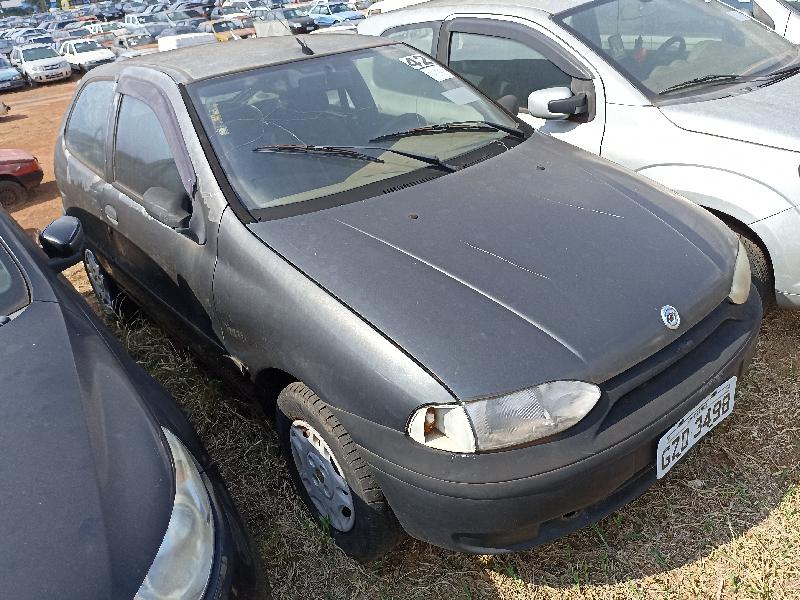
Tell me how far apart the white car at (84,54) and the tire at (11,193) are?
17.1 m

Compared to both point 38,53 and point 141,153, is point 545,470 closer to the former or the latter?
point 141,153

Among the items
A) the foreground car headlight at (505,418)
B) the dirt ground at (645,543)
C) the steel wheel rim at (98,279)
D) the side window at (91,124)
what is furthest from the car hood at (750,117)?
the steel wheel rim at (98,279)

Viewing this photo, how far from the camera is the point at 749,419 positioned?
9.43 ft

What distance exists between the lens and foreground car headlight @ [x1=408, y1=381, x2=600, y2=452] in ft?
5.98

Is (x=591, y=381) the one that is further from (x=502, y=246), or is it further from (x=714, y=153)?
(x=714, y=153)

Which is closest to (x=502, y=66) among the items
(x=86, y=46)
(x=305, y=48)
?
(x=305, y=48)

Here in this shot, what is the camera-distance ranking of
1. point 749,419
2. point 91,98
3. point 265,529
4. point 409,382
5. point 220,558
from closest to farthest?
point 220,558 → point 409,382 → point 265,529 → point 749,419 → point 91,98

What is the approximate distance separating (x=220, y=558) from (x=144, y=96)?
2.22 metres

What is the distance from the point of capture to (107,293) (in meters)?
4.15

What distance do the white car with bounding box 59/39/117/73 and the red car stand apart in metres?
17.0

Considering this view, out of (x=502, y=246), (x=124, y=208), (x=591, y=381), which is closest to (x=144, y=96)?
(x=124, y=208)

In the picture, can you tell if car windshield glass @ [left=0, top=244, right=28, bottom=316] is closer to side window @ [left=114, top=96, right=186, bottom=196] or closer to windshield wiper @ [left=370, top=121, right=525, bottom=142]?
side window @ [left=114, top=96, right=186, bottom=196]

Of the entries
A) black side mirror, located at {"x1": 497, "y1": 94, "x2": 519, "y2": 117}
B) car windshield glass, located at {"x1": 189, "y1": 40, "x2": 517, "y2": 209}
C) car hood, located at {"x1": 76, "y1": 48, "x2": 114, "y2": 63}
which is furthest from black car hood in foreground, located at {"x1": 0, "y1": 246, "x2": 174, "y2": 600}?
car hood, located at {"x1": 76, "y1": 48, "x2": 114, "y2": 63}

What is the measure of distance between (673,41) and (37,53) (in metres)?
23.9
